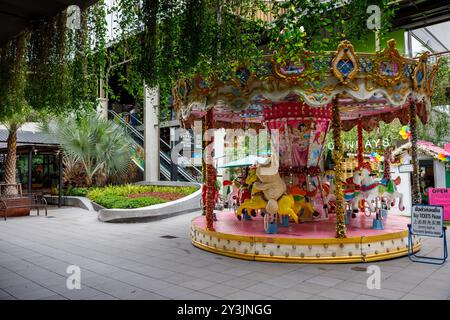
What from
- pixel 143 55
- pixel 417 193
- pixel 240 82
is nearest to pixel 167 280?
pixel 143 55

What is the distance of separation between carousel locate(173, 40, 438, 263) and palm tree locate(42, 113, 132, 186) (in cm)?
1079

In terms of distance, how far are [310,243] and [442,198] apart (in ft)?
24.6

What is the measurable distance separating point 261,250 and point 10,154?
14.2m

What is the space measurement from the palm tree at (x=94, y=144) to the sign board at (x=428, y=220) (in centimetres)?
1542

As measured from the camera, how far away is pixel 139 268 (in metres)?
6.84

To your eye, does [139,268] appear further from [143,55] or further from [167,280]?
[143,55]

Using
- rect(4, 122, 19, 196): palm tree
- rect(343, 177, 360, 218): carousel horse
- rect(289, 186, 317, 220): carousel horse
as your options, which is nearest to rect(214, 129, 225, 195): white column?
rect(4, 122, 19, 196): palm tree

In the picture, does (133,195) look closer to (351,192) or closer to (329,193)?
(329,193)

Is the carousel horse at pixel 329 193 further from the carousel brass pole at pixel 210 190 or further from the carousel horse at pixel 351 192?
the carousel brass pole at pixel 210 190

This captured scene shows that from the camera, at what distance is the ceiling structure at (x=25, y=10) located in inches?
175

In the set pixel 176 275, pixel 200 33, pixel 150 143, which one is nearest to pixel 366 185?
pixel 176 275

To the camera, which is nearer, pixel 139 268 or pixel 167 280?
A: pixel 167 280

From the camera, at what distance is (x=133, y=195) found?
A: 1722 centimetres

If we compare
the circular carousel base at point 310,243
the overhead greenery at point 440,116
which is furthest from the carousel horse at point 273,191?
the overhead greenery at point 440,116
